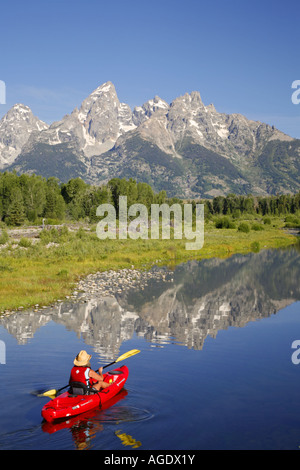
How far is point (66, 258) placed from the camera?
55.1 meters

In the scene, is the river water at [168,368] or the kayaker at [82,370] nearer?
the river water at [168,368]

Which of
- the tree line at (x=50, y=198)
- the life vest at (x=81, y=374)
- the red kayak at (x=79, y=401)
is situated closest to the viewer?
the red kayak at (x=79, y=401)

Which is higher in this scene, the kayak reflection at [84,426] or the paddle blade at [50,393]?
the paddle blade at [50,393]

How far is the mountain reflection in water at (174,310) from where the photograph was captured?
90.8 feet

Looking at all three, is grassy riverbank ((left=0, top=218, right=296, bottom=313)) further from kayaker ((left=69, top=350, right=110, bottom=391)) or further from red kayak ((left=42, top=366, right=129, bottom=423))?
kayaker ((left=69, top=350, right=110, bottom=391))

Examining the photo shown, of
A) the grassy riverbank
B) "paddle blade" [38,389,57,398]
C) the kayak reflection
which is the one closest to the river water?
the kayak reflection

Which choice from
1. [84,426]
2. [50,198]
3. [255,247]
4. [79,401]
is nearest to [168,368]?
[79,401]

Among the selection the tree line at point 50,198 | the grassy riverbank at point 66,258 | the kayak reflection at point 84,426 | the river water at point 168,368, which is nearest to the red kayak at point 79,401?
the kayak reflection at point 84,426

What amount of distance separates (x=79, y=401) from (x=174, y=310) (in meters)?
17.9

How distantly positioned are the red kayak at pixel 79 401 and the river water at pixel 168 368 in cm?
33

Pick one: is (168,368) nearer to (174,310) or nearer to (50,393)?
(50,393)

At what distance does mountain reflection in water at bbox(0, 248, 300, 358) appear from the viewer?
1090 inches

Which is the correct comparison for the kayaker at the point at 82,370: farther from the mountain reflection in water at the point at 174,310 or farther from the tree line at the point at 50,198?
the tree line at the point at 50,198

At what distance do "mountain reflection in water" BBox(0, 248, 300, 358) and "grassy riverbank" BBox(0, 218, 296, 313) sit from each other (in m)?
3.66
